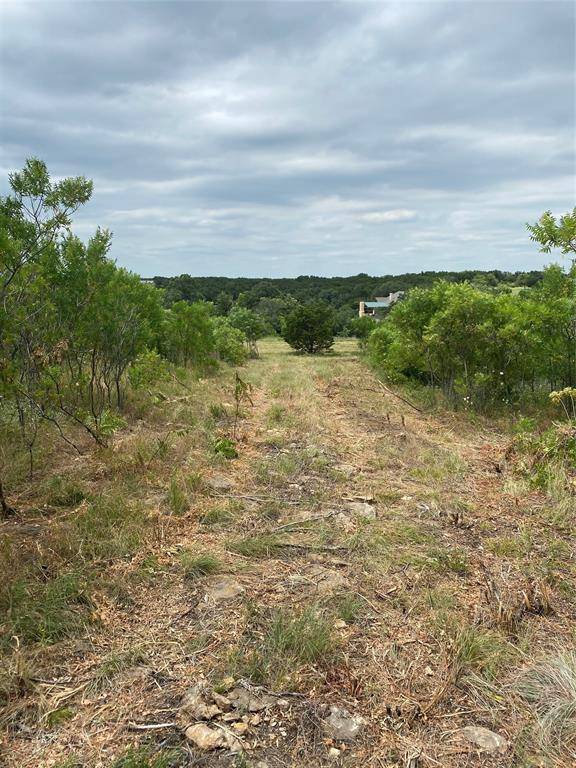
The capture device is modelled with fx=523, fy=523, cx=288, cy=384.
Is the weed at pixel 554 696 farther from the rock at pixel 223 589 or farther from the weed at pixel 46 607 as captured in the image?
the weed at pixel 46 607

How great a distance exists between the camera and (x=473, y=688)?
234 centimetres

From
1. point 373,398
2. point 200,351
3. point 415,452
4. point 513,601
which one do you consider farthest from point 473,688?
point 200,351

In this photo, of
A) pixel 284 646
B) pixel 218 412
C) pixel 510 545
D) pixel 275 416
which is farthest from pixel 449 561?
pixel 218 412

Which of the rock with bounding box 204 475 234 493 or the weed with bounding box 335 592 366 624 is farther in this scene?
the rock with bounding box 204 475 234 493

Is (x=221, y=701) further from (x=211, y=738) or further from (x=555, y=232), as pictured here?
(x=555, y=232)

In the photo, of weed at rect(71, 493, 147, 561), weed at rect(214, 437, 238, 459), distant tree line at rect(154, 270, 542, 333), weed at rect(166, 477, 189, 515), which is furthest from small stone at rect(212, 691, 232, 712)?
distant tree line at rect(154, 270, 542, 333)

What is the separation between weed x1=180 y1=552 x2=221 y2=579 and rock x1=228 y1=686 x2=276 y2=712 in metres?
1.08

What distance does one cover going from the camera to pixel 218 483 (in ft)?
16.4

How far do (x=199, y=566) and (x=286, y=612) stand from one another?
2.50 feet

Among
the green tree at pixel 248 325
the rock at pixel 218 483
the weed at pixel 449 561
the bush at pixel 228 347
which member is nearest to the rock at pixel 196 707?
the weed at pixel 449 561

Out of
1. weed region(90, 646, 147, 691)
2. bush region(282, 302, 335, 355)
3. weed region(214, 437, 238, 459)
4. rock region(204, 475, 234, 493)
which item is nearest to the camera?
weed region(90, 646, 147, 691)

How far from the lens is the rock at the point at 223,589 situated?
3.08 m

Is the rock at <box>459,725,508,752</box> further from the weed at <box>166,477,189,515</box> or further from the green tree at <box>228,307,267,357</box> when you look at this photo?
the green tree at <box>228,307,267,357</box>

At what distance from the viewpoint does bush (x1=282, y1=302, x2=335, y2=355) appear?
28.0 meters
